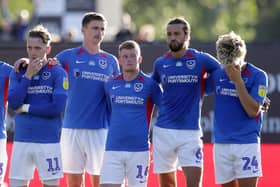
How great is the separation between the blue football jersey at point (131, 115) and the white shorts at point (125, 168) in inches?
2.8

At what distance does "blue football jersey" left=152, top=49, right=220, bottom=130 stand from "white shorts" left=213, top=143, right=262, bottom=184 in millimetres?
673

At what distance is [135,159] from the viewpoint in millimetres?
11867

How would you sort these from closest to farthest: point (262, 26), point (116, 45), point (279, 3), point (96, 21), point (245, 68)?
point (245, 68) < point (96, 21) < point (116, 45) < point (262, 26) < point (279, 3)

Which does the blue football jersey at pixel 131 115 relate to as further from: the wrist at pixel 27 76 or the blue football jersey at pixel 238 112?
the wrist at pixel 27 76

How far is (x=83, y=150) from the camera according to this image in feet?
41.4

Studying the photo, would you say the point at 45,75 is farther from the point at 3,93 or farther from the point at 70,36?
the point at 70,36

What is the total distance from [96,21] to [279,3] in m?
26.5

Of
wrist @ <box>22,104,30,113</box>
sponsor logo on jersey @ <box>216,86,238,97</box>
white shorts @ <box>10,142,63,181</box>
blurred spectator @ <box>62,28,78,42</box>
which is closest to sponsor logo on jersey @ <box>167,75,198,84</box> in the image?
sponsor logo on jersey @ <box>216,86,238,97</box>

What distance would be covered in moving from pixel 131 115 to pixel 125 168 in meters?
0.52

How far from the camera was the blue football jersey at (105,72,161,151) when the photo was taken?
11.9 m

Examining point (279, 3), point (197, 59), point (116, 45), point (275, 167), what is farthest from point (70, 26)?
point (279, 3)

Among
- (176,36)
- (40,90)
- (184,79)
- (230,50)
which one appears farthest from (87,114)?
(230,50)

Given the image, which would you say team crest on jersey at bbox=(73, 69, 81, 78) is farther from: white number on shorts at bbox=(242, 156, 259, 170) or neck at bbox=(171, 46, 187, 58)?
white number on shorts at bbox=(242, 156, 259, 170)

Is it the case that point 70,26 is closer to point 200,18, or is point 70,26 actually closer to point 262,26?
point 262,26
